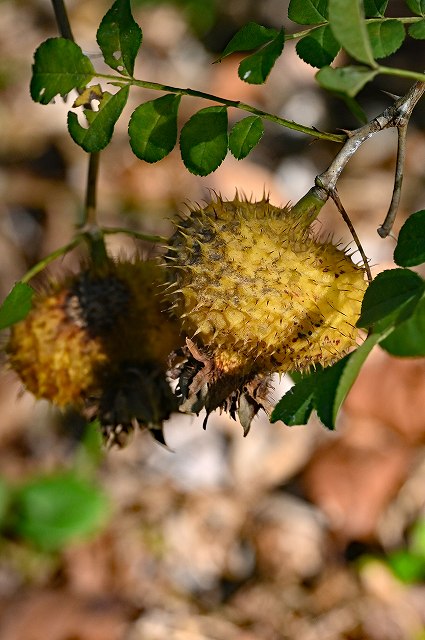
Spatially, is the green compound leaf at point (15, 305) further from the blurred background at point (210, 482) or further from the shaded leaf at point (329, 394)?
the blurred background at point (210, 482)

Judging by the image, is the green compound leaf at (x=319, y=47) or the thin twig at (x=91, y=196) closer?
the green compound leaf at (x=319, y=47)

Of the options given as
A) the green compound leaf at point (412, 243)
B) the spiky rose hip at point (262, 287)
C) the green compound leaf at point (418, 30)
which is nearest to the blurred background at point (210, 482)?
the spiky rose hip at point (262, 287)

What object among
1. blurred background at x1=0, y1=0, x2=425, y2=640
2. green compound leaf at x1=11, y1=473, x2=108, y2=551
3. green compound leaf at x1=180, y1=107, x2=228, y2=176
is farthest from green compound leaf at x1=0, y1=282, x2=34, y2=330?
green compound leaf at x1=11, y1=473, x2=108, y2=551

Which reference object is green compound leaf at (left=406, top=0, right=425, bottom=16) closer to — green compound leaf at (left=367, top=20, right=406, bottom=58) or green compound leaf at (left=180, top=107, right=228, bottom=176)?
green compound leaf at (left=367, top=20, right=406, bottom=58)

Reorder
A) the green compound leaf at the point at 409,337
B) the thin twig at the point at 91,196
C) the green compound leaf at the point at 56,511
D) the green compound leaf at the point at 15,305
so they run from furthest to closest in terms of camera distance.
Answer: the green compound leaf at the point at 56,511 → the thin twig at the point at 91,196 → the green compound leaf at the point at 15,305 → the green compound leaf at the point at 409,337

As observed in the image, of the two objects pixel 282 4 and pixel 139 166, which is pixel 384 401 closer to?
pixel 139 166

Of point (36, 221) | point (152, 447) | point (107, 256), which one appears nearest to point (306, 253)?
point (107, 256)
